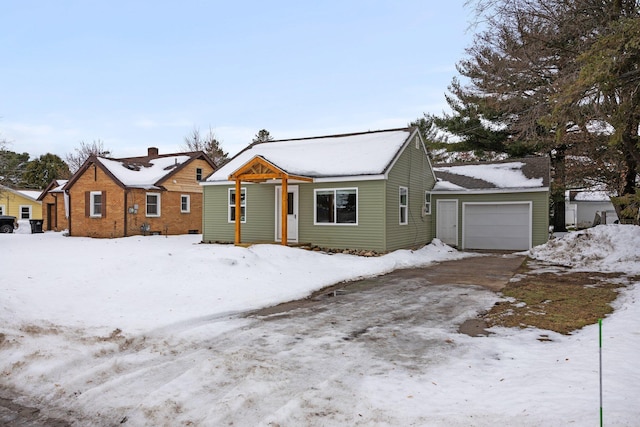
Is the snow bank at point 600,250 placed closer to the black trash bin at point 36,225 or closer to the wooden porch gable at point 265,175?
Answer: the wooden porch gable at point 265,175

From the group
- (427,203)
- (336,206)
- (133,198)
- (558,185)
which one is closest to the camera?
(336,206)

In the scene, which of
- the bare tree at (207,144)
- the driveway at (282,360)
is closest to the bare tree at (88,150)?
the bare tree at (207,144)

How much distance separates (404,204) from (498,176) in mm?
6078

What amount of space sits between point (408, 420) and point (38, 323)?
19.0 feet

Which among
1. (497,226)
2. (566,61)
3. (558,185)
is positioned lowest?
(497,226)

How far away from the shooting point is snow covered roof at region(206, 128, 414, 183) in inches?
639

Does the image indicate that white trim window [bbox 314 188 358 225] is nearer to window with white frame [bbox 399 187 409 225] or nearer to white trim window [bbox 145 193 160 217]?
window with white frame [bbox 399 187 409 225]

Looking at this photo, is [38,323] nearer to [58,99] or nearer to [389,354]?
[389,354]

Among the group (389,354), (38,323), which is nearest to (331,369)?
(389,354)

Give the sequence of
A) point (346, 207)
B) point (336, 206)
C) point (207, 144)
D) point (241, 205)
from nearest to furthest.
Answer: point (346, 207) < point (336, 206) < point (241, 205) < point (207, 144)

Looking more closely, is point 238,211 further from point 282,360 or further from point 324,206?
point 282,360

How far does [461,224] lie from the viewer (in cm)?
2058

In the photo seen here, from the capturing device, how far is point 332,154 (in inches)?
720

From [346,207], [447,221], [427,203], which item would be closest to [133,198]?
[346,207]
